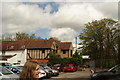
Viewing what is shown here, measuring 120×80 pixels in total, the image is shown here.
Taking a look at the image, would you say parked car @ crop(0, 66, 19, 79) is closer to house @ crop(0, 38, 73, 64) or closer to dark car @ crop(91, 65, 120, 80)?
dark car @ crop(91, 65, 120, 80)

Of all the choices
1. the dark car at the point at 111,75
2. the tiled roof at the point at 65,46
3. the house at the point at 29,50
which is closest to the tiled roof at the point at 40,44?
the house at the point at 29,50

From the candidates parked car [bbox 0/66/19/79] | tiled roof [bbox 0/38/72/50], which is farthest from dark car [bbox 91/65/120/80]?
tiled roof [bbox 0/38/72/50]

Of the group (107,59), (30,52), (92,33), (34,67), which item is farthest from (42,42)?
(34,67)

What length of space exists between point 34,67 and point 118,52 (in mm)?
26298

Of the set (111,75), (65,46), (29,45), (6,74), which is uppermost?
(29,45)

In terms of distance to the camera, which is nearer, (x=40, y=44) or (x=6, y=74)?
(x=6, y=74)

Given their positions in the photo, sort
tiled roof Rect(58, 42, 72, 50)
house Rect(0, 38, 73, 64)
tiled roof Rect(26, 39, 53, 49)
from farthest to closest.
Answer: tiled roof Rect(58, 42, 72, 50)
tiled roof Rect(26, 39, 53, 49)
house Rect(0, 38, 73, 64)

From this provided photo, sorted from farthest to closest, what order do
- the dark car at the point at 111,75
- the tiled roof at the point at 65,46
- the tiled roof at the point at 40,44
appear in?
the tiled roof at the point at 65,46
the tiled roof at the point at 40,44
the dark car at the point at 111,75

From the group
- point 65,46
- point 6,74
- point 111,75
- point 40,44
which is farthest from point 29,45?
point 111,75

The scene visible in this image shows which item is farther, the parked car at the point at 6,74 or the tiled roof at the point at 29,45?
the tiled roof at the point at 29,45

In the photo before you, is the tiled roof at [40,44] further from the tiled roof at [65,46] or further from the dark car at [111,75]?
the dark car at [111,75]

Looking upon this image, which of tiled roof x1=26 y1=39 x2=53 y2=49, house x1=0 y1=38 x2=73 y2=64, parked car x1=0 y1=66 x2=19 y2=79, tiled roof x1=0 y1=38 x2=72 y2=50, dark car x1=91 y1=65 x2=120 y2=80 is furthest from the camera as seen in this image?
tiled roof x1=0 y1=38 x2=72 y2=50

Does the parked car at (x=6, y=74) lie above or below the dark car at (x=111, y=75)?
above

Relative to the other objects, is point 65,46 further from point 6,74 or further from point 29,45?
point 6,74
